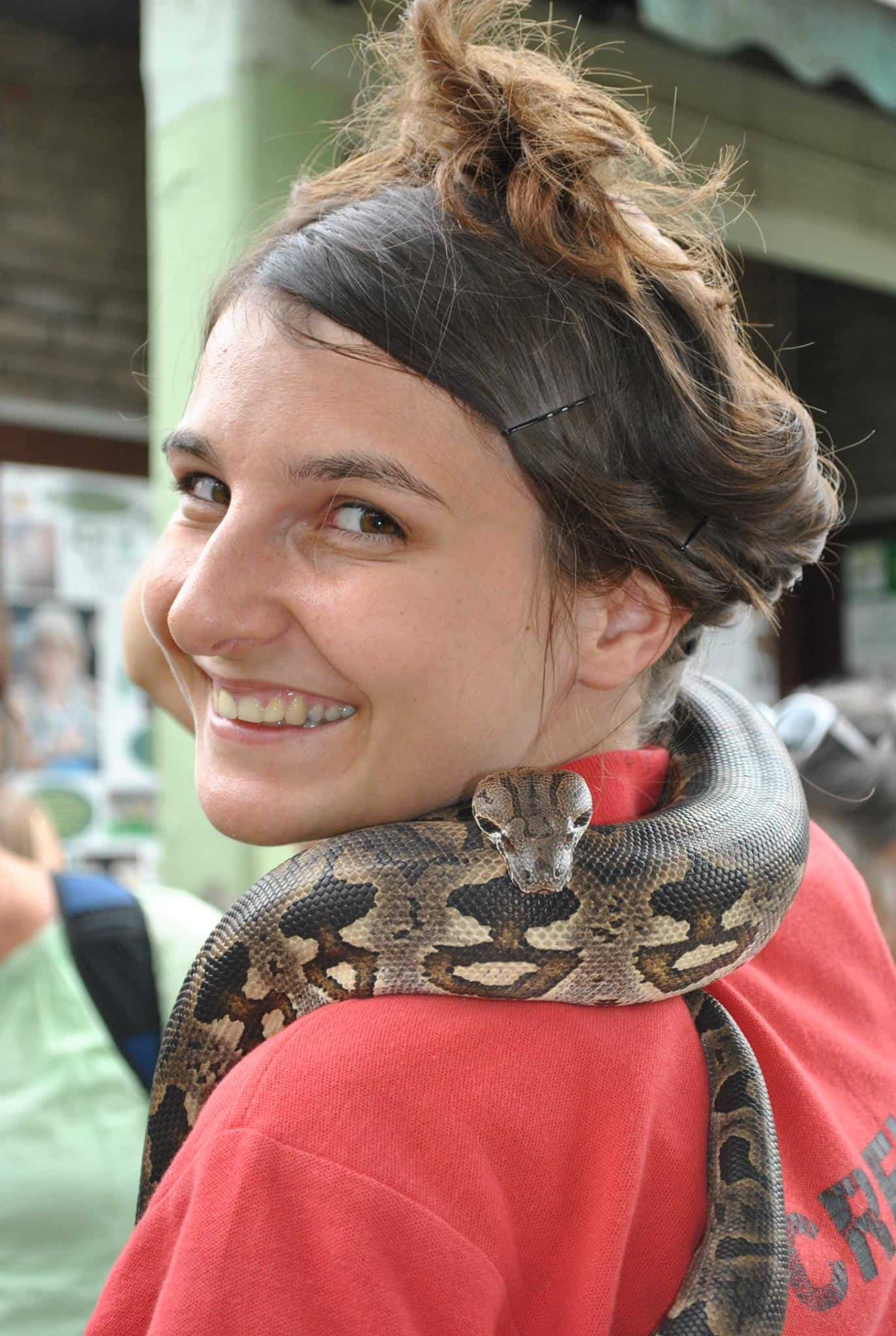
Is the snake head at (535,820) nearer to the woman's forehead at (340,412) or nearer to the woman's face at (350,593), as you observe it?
the woman's face at (350,593)

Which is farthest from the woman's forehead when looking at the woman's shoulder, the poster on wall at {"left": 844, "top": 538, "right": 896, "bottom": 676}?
the poster on wall at {"left": 844, "top": 538, "right": 896, "bottom": 676}

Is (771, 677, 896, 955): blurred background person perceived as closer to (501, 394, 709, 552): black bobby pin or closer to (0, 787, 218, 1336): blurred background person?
(0, 787, 218, 1336): blurred background person

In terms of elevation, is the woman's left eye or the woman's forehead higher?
the woman's forehead

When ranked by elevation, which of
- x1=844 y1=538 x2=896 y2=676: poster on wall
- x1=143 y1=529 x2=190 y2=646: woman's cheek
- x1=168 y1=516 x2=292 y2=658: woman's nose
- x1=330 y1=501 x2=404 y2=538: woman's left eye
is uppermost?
x1=330 y1=501 x2=404 y2=538: woman's left eye

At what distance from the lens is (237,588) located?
141 cm

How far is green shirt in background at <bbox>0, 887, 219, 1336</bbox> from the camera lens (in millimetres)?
2320

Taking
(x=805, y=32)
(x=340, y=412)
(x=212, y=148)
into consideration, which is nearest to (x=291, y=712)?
(x=340, y=412)

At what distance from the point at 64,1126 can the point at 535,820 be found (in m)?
1.58

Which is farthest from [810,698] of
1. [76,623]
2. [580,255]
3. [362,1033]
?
[76,623]

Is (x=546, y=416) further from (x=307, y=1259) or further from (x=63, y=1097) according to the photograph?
(x=63, y=1097)

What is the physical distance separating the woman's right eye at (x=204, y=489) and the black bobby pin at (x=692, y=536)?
56 centimetres

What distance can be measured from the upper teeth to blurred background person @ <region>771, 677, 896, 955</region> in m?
1.96

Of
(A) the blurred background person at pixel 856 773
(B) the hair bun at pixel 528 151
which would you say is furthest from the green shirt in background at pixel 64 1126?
(A) the blurred background person at pixel 856 773

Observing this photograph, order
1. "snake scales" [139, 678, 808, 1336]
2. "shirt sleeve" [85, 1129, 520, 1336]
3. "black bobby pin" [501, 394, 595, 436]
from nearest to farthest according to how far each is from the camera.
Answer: "shirt sleeve" [85, 1129, 520, 1336], "snake scales" [139, 678, 808, 1336], "black bobby pin" [501, 394, 595, 436]
